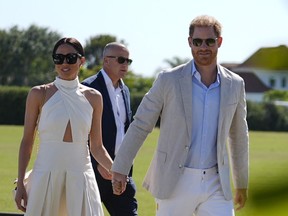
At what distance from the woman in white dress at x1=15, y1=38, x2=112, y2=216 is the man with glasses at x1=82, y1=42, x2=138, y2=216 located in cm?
93

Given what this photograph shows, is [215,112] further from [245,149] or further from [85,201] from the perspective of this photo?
[85,201]

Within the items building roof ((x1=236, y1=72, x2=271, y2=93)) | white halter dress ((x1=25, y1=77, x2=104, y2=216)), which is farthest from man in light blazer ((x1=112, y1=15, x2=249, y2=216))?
building roof ((x1=236, y1=72, x2=271, y2=93))

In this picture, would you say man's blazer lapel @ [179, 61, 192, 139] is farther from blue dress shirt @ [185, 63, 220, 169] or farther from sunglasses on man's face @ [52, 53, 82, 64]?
sunglasses on man's face @ [52, 53, 82, 64]

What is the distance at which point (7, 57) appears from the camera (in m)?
1.53

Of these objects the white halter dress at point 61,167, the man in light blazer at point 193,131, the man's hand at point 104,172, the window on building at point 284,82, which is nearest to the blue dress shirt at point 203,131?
the man in light blazer at point 193,131

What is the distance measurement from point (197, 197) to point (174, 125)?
1.68 feet

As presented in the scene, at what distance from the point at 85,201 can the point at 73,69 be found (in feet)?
3.35

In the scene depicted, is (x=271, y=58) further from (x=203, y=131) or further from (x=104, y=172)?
(x=104, y=172)

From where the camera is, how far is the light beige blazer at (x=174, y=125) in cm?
543

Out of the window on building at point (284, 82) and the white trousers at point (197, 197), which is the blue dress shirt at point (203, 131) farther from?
the window on building at point (284, 82)

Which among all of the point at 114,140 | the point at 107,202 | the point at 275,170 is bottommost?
the point at 107,202

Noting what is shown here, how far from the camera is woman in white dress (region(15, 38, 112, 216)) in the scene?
608 cm

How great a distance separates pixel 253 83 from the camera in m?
1.13

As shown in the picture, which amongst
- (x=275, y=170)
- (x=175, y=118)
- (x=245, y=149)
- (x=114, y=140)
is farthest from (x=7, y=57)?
(x=114, y=140)
